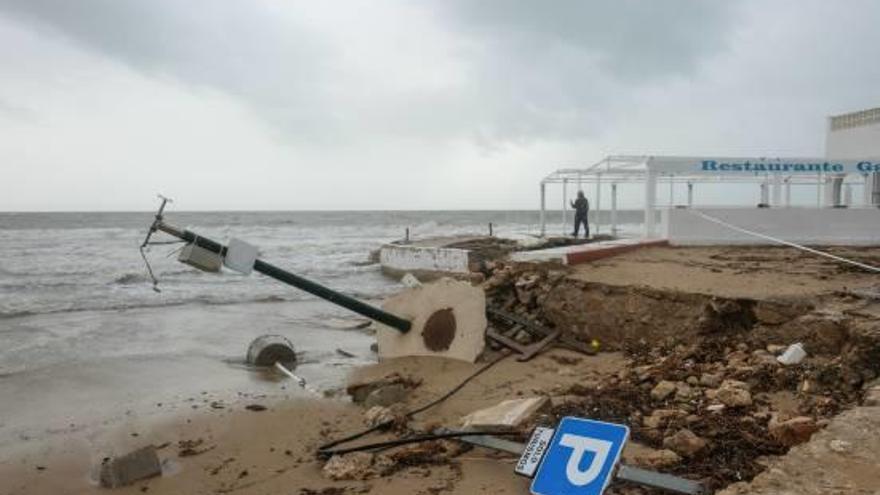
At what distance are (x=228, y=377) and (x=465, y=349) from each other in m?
3.69

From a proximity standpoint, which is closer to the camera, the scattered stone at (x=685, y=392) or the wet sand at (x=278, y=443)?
the wet sand at (x=278, y=443)

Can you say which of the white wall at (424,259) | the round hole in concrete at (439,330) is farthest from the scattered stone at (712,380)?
the white wall at (424,259)

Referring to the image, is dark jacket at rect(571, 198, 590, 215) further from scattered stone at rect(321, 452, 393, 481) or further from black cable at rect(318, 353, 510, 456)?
scattered stone at rect(321, 452, 393, 481)

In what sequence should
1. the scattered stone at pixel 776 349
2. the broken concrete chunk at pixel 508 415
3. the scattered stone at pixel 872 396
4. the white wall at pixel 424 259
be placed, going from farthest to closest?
the white wall at pixel 424 259, the scattered stone at pixel 776 349, the broken concrete chunk at pixel 508 415, the scattered stone at pixel 872 396

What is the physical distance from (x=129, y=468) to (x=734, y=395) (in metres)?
5.31

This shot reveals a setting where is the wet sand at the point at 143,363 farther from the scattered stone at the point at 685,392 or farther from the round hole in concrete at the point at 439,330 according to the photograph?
the scattered stone at the point at 685,392

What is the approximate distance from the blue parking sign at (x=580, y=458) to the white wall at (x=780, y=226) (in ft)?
35.8

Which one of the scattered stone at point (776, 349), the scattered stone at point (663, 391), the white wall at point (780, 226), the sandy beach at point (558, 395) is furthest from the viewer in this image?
the white wall at point (780, 226)

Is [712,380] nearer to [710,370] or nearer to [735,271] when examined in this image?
[710,370]

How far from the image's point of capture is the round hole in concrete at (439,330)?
9.84m

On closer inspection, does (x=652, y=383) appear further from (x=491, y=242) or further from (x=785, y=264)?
(x=491, y=242)

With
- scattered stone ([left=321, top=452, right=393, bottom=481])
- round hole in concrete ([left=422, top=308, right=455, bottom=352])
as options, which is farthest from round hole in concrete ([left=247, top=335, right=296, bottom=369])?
scattered stone ([left=321, top=452, right=393, bottom=481])

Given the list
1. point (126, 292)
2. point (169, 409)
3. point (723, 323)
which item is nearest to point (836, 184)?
point (723, 323)

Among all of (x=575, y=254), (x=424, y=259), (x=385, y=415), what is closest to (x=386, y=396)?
(x=385, y=415)
